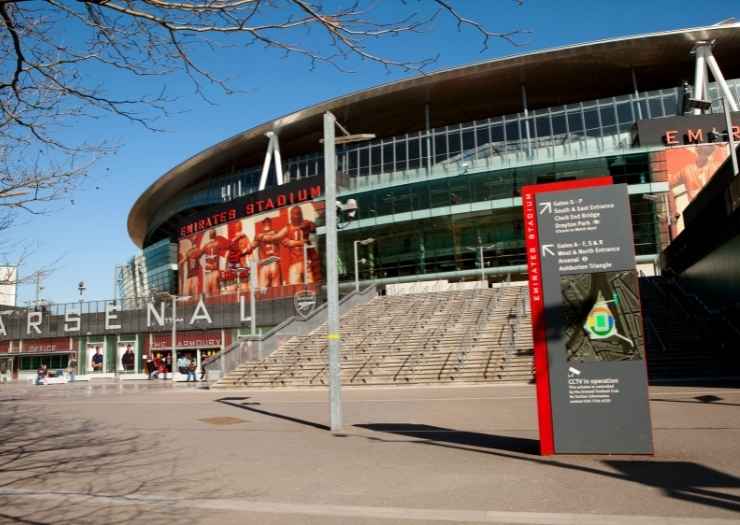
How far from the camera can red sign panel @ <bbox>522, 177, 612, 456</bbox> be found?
7.86 meters

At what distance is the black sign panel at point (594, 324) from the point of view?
762 centimetres

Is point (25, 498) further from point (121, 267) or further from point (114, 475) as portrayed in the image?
point (121, 267)

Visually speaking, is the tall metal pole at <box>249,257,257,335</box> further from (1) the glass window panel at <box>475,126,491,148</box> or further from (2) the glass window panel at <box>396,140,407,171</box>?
(1) the glass window panel at <box>475,126,491,148</box>

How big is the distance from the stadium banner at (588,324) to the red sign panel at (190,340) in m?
37.2

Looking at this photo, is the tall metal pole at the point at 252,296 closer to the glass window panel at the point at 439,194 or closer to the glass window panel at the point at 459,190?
the glass window panel at the point at 439,194

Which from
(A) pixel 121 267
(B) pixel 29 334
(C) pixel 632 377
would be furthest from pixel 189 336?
(A) pixel 121 267

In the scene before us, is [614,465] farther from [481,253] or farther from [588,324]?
[481,253]

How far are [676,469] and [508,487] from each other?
2009mm

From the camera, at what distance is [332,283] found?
470 inches

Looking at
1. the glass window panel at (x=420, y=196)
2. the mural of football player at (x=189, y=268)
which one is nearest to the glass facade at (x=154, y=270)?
the mural of football player at (x=189, y=268)

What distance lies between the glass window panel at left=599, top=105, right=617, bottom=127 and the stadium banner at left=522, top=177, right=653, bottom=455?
43267mm

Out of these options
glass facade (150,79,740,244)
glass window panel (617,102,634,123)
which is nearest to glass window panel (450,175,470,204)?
glass facade (150,79,740,244)

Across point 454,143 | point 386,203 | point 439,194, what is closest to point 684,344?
point 439,194

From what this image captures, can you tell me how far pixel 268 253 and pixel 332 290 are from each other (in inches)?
1718
